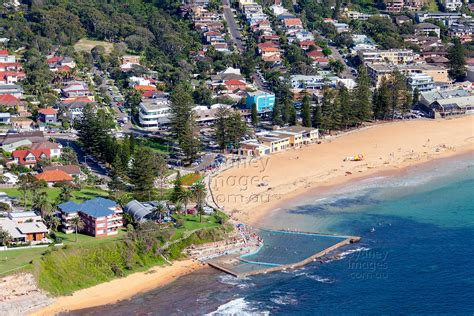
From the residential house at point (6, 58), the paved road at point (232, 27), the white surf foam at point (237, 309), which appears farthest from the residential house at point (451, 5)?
the white surf foam at point (237, 309)

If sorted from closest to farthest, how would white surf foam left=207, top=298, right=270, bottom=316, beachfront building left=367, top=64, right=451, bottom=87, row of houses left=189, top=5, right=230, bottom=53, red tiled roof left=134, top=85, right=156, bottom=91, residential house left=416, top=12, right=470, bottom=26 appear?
white surf foam left=207, top=298, right=270, bottom=316 → red tiled roof left=134, top=85, right=156, bottom=91 → beachfront building left=367, top=64, right=451, bottom=87 → row of houses left=189, top=5, right=230, bottom=53 → residential house left=416, top=12, right=470, bottom=26

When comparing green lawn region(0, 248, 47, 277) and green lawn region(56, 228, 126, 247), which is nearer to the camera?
green lawn region(0, 248, 47, 277)

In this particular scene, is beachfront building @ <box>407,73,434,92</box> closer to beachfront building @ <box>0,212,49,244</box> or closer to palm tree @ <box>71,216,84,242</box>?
palm tree @ <box>71,216,84,242</box>

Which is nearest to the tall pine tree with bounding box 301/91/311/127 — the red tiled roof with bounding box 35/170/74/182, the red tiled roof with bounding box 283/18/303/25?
the red tiled roof with bounding box 35/170/74/182

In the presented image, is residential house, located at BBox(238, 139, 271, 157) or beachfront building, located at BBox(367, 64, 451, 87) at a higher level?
beachfront building, located at BBox(367, 64, 451, 87)

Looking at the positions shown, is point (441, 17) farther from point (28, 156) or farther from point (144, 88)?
point (28, 156)

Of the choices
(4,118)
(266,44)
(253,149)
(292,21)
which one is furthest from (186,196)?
(292,21)
